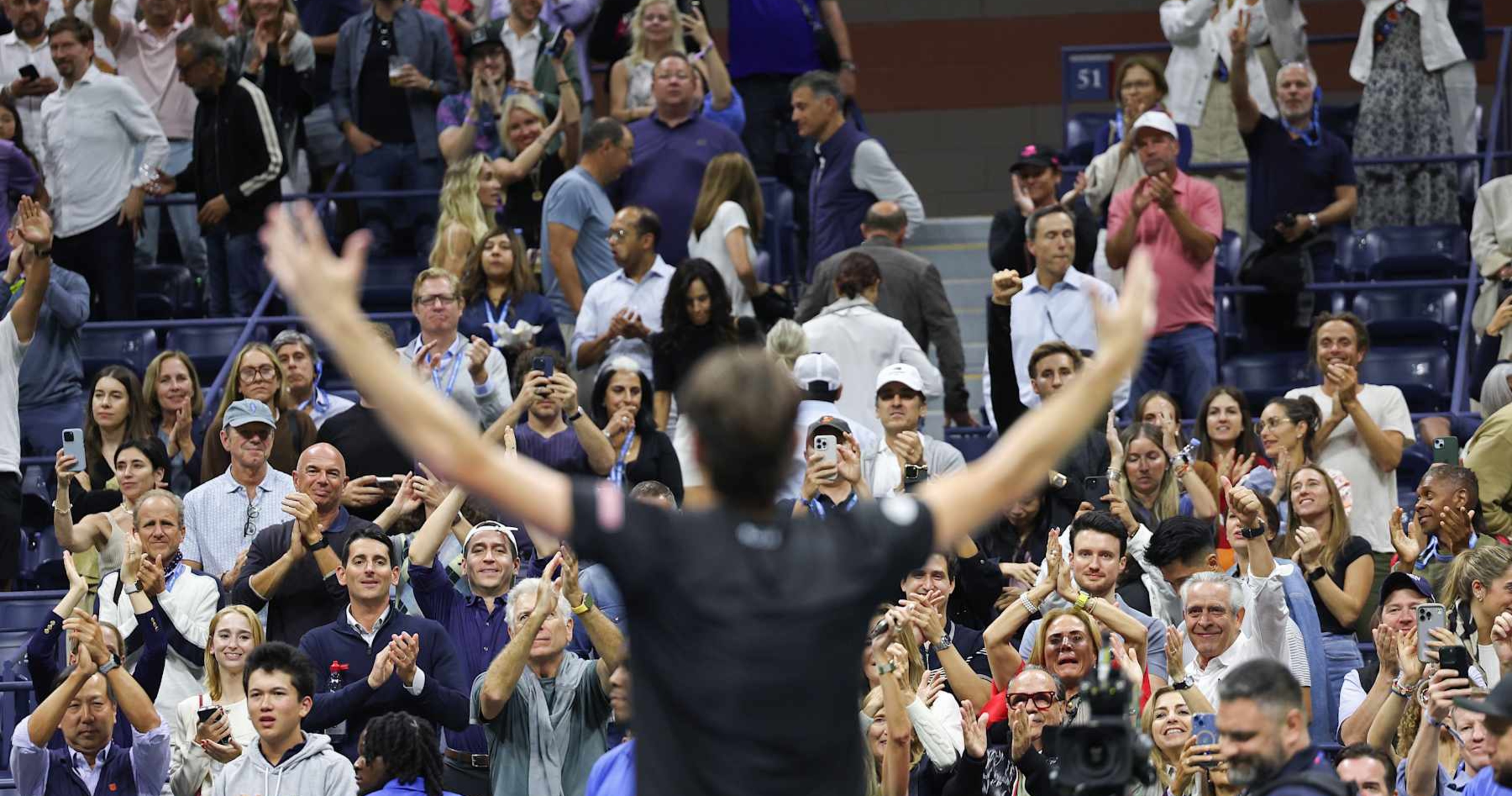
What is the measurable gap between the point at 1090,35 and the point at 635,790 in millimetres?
14590

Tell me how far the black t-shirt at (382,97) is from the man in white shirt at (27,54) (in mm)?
1771

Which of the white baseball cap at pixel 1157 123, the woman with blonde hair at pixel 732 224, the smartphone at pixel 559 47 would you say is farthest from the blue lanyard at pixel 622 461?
the smartphone at pixel 559 47

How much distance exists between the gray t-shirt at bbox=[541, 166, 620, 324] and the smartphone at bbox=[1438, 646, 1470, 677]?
566 centimetres

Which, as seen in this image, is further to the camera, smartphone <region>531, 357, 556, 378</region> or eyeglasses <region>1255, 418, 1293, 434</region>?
smartphone <region>531, 357, 556, 378</region>

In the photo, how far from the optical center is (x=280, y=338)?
10531mm

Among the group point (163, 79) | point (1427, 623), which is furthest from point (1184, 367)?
point (163, 79)

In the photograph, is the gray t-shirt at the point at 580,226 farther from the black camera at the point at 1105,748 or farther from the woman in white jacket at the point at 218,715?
the black camera at the point at 1105,748

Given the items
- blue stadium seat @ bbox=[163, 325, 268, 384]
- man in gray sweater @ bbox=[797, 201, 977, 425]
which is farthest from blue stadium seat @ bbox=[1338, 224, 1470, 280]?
blue stadium seat @ bbox=[163, 325, 268, 384]

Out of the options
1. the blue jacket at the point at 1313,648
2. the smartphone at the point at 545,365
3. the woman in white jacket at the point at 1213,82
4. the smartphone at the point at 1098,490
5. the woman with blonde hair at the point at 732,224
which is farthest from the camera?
the woman in white jacket at the point at 1213,82

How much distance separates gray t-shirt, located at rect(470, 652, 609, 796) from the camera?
7.88 m

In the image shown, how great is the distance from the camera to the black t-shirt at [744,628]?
307cm

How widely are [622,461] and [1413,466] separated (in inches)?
156

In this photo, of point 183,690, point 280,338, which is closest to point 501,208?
point 280,338

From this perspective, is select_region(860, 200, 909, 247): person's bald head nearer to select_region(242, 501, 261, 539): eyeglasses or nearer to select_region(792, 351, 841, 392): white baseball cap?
select_region(792, 351, 841, 392): white baseball cap
